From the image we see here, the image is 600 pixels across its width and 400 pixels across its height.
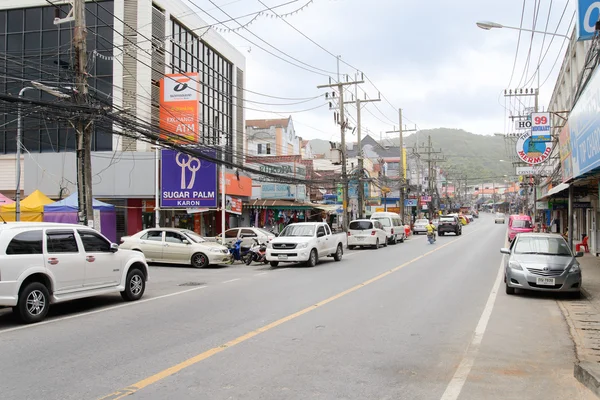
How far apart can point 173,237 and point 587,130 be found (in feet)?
49.9

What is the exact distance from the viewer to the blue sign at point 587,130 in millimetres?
9445

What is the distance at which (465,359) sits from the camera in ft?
21.6

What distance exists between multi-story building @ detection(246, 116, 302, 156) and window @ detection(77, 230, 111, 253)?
51.5 metres

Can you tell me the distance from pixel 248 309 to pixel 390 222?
1054 inches

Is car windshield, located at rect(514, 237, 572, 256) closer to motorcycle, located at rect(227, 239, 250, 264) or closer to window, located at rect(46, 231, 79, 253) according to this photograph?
window, located at rect(46, 231, 79, 253)

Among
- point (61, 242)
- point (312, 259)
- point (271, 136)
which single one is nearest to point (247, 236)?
point (312, 259)

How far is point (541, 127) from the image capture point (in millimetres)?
20719

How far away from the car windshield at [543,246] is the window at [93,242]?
32.6 ft

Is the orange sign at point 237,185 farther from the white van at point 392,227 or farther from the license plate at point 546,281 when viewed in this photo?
the license plate at point 546,281

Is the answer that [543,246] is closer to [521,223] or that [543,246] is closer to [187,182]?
[187,182]

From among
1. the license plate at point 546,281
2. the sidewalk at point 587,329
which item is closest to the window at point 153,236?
the license plate at point 546,281

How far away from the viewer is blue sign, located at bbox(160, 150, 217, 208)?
23.3 meters

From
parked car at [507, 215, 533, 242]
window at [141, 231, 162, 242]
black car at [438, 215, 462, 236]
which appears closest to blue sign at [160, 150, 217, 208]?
window at [141, 231, 162, 242]

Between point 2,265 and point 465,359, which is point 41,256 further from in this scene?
point 465,359
